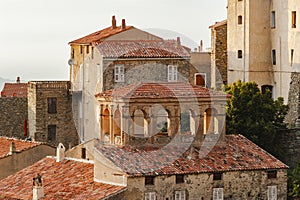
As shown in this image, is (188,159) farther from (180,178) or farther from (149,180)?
(149,180)

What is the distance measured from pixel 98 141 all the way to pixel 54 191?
10.3ft

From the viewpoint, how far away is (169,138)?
48.5 metres

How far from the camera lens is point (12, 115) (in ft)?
228

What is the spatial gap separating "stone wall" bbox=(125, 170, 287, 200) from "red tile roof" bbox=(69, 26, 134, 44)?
1665 centimetres

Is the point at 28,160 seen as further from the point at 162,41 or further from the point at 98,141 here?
the point at 162,41

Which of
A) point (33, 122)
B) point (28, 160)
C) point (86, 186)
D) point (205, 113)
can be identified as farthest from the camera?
point (33, 122)

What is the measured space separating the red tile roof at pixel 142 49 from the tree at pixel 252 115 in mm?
5434

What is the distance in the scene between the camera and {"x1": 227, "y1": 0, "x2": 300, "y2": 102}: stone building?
6178 cm

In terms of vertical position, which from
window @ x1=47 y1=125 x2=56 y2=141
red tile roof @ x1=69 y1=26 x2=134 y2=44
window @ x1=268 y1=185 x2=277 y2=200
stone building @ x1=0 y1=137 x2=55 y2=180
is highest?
red tile roof @ x1=69 y1=26 x2=134 y2=44

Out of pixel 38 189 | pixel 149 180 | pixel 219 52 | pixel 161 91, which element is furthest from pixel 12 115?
pixel 149 180

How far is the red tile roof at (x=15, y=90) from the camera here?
74.4 meters

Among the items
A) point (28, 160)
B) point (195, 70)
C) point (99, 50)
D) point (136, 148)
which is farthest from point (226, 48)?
point (136, 148)

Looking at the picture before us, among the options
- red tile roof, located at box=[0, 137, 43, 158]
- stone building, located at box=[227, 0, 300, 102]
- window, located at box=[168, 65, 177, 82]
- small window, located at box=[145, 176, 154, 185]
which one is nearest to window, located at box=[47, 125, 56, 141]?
red tile roof, located at box=[0, 137, 43, 158]

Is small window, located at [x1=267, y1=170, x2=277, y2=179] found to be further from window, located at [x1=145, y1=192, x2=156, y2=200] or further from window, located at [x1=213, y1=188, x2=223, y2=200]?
window, located at [x1=145, y1=192, x2=156, y2=200]
